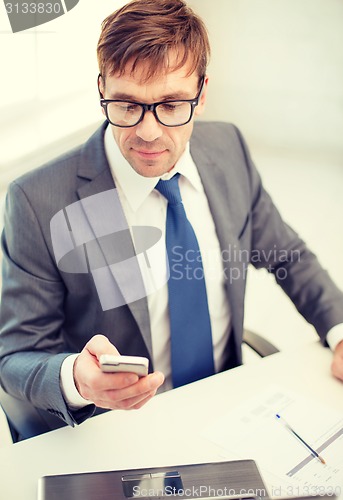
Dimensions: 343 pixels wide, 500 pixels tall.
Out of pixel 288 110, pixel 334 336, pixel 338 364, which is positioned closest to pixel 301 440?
pixel 338 364

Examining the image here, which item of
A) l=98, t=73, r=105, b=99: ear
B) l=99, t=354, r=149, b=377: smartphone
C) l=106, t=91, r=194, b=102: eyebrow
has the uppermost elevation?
l=98, t=73, r=105, b=99: ear

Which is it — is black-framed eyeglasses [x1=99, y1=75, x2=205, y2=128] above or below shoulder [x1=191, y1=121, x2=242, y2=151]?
above

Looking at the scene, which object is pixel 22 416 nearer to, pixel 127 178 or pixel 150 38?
pixel 127 178

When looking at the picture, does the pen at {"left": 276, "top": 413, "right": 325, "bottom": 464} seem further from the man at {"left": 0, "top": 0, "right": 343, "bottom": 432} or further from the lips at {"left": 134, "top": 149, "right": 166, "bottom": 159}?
the lips at {"left": 134, "top": 149, "right": 166, "bottom": 159}

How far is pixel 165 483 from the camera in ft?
3.25

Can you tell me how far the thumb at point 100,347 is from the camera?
0.95 meters

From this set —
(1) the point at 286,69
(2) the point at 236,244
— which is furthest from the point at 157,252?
(1) the point at 286,69

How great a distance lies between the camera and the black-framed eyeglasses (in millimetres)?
1183

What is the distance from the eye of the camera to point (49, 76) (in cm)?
135

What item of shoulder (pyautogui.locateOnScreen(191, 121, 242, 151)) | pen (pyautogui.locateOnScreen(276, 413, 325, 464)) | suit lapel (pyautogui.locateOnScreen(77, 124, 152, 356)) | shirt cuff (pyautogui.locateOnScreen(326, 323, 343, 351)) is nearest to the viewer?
pen (pyautogui.locateOnScreen(276, 413, 325, 464))

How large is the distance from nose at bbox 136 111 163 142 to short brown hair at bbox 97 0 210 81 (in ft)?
0.27

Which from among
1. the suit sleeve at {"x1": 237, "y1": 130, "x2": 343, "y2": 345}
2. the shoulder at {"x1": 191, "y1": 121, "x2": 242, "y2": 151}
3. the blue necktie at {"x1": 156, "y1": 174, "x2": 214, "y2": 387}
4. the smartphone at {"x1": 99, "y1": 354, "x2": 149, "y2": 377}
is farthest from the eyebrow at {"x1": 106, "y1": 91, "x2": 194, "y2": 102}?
the smartphone at {"x1": 99, "y1": 354, "x2": 149, "y2": 377}

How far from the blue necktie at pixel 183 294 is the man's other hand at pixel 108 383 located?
39 cm

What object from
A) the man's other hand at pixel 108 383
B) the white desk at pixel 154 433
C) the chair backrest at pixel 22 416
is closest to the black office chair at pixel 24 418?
the chair backrest at pixel 22 416
